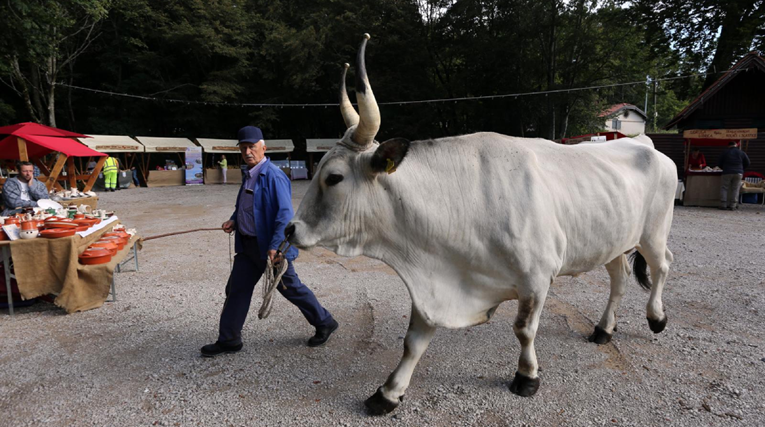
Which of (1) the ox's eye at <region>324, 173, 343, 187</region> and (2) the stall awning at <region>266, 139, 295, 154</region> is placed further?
(2) the stall awning at <region>266, 139, 295, 154</region>

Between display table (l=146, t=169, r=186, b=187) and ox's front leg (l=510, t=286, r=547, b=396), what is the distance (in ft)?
73.5

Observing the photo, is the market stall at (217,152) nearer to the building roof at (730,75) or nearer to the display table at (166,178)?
the display table at (166,178)

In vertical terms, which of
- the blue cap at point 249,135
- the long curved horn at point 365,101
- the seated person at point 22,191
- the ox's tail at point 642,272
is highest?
the long curved horn at point 365,101

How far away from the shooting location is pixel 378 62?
88.0 feet

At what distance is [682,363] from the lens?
11.0 ft

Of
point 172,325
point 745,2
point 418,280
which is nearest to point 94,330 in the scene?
point 172,325

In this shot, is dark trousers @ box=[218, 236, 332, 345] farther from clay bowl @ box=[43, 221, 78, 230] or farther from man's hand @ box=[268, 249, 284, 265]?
clay bowl @ box=[43, 221, 78, 230]

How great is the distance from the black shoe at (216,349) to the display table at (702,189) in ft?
44.2

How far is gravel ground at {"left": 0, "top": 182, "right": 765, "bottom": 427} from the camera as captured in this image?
2.83 meters

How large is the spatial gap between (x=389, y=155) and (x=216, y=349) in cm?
236

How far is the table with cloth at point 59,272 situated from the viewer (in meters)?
4.46

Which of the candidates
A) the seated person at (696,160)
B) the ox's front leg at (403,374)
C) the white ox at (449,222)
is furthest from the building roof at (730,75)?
Answer: the ox's front leg at (403,374)

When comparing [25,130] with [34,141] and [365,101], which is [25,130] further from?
[365,101]

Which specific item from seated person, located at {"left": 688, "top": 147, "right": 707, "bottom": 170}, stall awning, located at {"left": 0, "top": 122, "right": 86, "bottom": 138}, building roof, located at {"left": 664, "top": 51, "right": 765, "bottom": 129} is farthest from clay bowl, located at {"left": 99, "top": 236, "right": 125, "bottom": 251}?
building roof, located at {"left": 664, "top": 51, "right": 765, "bottom": 129}
